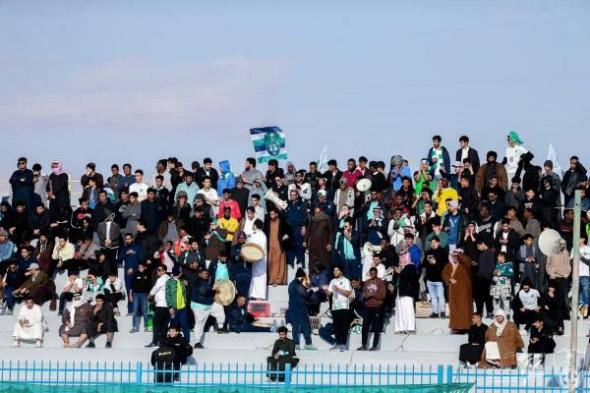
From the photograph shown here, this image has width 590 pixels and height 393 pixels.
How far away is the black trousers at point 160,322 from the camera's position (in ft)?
109

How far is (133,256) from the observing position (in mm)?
35250

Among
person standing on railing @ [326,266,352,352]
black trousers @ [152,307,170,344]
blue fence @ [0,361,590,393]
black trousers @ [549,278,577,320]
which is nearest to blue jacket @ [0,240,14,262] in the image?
blue fence @ [0,361,590,393]

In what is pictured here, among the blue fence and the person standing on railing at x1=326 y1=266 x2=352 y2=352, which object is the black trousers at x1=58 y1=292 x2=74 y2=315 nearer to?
the blue fence

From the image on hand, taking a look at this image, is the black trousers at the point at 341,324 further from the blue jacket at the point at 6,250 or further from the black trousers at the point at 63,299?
the blue jacket at the point at 6,250

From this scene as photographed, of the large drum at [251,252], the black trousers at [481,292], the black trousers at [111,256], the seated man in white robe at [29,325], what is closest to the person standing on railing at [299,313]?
the large drum at [251,252]

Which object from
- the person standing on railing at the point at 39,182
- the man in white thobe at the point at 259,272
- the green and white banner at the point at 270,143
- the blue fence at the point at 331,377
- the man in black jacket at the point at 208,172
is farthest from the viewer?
the green and white banner at the point at 270,143

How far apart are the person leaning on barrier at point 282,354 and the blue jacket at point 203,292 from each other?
2.54 meters

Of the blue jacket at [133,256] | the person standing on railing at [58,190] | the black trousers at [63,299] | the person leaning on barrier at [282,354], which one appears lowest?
the person leaning on barrier at [282,354]

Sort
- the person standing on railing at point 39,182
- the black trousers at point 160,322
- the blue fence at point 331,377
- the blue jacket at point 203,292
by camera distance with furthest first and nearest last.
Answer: the person standing on railing at point 39,182 → the blue jacket at point 203,292 → the black trousers at point 160,322 → the blue fence at point 331,377

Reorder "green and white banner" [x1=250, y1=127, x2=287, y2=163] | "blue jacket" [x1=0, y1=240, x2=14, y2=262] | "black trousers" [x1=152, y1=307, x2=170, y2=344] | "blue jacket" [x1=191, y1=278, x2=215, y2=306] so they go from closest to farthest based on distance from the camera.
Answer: "black trousers" [x1=152, y1=307, x2=170, y2=344], "blue jacket" [x1=191, y1=278, x2=215, y2=306], "blue jacket" [x1=0, y1=240, x2=14, y2=262], "green and white banner" [x1=250, y1=127, x2=287, y2=163]

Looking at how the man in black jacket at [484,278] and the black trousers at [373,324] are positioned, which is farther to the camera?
the man in black jacket at [484,278]

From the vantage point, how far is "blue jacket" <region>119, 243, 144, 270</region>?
3509cm

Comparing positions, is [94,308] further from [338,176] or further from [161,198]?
[338,176]

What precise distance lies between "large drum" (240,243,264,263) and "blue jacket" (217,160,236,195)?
425cm
